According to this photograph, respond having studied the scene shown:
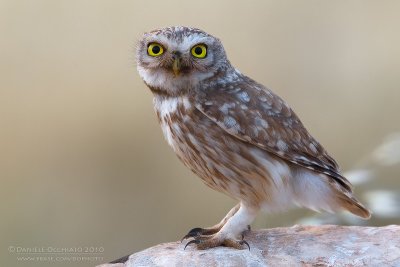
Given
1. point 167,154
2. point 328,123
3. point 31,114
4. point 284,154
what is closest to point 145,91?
point 167,154

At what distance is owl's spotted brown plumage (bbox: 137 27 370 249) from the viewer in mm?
2324

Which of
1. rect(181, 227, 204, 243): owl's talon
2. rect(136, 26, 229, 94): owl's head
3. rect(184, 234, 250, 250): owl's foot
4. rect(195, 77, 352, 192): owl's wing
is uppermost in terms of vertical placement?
rect(136, 26, 229, 94): owl's head

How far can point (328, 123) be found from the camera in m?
3.57

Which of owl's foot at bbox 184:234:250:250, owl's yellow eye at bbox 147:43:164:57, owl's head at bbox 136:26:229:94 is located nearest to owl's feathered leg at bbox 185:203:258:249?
owl's foot at bbox 184:234:250:250

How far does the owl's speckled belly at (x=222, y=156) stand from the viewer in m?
2.33

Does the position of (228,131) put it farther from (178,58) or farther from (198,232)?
(198,232)

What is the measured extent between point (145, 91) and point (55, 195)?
0.77 m

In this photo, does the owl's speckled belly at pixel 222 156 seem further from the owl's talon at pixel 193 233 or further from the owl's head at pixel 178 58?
the owl's talon at pixel 193 233

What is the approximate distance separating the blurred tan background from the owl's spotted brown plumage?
92cm

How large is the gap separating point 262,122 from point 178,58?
1.32 feet

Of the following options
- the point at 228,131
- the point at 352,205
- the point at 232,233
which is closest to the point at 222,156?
the point at 228,131

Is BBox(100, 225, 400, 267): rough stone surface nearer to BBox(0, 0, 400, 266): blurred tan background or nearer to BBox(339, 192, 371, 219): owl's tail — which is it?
BBox(339, 192, 371, 219): owl's tail

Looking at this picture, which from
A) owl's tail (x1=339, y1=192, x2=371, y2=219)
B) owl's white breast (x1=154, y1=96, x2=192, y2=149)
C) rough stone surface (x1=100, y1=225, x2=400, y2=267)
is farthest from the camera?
owl's tail (x1=339, y1=192, x2=371, y2=219)

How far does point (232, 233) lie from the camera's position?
2.41 meters
